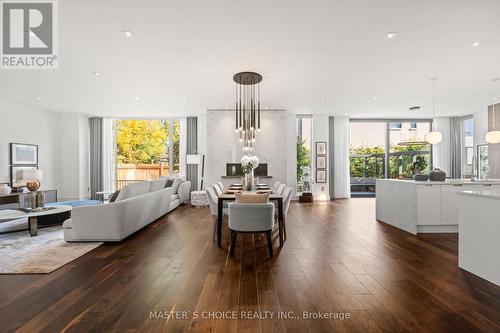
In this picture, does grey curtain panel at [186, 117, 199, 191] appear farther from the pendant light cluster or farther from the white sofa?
the white sofa

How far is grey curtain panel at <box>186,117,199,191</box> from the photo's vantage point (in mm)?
9078

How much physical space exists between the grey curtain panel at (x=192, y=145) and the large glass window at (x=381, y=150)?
5854mm

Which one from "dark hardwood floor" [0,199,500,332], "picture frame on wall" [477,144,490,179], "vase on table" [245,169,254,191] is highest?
"picture frame on wall" [477,144,490,179]

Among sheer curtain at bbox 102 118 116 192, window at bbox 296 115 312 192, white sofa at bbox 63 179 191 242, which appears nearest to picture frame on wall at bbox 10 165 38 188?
sheer curtain at bbox 102 118 116 192

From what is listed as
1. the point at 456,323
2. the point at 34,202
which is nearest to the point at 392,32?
the point at 456,323

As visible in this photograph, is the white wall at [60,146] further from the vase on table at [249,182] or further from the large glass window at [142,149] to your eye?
the vase on table at [249,182]

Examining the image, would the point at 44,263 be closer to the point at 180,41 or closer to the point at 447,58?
the point at 180,41

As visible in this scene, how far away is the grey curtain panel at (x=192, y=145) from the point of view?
9078mm

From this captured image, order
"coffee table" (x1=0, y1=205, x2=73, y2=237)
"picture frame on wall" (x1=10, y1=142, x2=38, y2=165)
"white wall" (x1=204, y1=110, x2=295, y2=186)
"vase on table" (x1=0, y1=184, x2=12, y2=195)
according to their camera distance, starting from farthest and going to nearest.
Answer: "white wall" (x1=204, y1=110, x2=295, y2=186)
"picture frame on wall" (x1=10, y1=142, x2=38, y2=165)
"vase on table" (x1=0, y1=184, x2=12, y2=195)
"coffee table" (x1=0, y1=205, x2=73, y2=237)

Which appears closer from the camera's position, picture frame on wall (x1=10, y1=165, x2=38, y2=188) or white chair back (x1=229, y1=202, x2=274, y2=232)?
white chair back (x1=229, y1=202, x2=274, y2=232)

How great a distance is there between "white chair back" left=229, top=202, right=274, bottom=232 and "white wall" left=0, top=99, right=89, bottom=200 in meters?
7.54

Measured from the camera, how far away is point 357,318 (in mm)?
1914

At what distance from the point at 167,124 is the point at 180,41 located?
620 cm

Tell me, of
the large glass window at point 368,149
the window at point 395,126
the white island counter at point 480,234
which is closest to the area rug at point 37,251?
the white island counter at point 480,234
